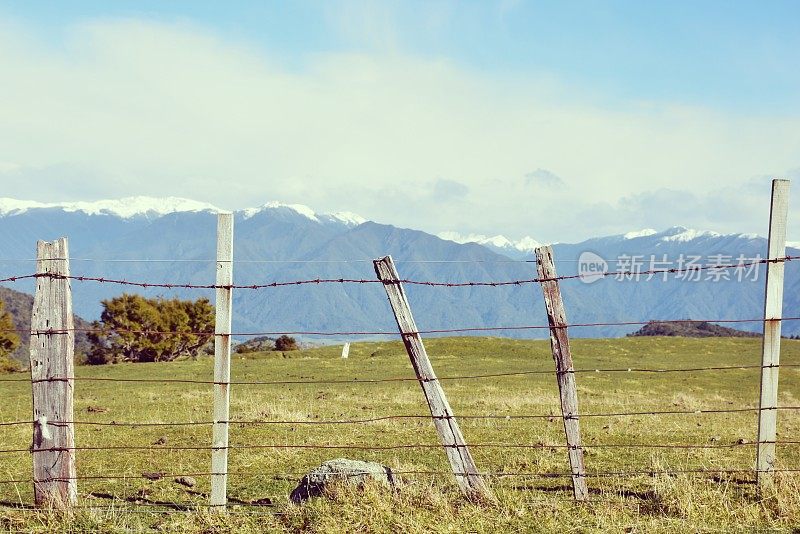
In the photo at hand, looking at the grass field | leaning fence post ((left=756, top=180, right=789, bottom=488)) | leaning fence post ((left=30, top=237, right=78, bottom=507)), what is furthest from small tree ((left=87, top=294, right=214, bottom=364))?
leaning fence post ((left=756, top=180, right=789, bottom=488))

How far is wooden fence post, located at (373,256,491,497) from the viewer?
10.3 m

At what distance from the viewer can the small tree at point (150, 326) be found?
239ft

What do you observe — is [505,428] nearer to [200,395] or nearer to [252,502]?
[252,502]

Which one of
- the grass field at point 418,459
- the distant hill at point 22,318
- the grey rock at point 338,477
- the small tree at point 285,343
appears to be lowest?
the distant hill at point 22,318

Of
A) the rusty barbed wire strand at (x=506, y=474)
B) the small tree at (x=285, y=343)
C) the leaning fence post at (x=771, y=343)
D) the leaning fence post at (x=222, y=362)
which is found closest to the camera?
the leaning fence post at (x=222, y=362)

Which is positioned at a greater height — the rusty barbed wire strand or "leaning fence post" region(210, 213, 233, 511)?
"leaning fence post" region(210, 213, 233, 511)

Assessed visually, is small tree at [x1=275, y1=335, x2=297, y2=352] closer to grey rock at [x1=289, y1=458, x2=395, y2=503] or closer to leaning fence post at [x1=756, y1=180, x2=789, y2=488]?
grey rock at [x1=289, y1=458, x2=395, y2=503]

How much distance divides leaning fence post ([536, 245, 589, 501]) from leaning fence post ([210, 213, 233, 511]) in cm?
402

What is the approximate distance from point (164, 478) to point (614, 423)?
1196 cm

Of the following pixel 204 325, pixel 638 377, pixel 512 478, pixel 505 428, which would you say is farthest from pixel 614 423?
pixel 204 325

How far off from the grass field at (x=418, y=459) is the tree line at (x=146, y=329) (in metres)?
40.5

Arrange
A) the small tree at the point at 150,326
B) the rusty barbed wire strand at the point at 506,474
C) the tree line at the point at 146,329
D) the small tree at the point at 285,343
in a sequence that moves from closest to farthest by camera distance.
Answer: the rusty barbed wire strand at the point at 506,474 → the tree line at the point at 146,329 → the small tree at the point at 150,326 → the small tree at the point at 285,343

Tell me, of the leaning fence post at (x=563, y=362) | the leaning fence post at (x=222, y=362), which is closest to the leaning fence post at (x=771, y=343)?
the leaning fence post at (x=563, y=362)

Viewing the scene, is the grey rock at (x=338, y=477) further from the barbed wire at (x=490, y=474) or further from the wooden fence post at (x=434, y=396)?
the wooden fence post at (x=434, y=396)
